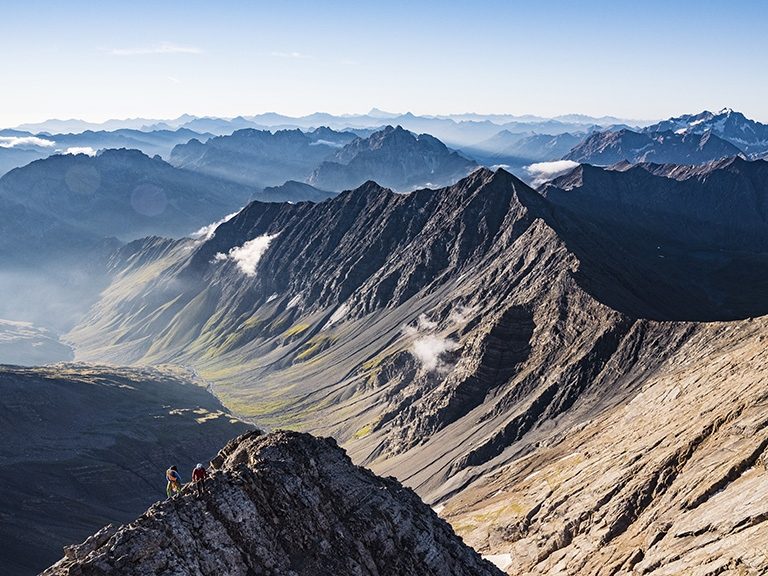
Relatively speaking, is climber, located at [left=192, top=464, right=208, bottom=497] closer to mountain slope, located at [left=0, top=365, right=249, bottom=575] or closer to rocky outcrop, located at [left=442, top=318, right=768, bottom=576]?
rocky outcrop, located at [left=442, top=318, right=768, bottom=576]

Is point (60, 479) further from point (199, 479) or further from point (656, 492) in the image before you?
point (656, 492)

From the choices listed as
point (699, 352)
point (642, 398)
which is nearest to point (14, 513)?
point (642, 398)

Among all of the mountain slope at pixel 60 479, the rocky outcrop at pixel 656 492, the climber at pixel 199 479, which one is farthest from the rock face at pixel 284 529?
the mountain slope at pixel 60 479

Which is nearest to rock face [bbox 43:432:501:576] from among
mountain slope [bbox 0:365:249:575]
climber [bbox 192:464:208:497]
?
climber [bbox 192:464:208:497]

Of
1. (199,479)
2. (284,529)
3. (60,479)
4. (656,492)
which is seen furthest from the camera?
(60,479)

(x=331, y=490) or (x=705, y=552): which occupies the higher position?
(x=331, y=490)

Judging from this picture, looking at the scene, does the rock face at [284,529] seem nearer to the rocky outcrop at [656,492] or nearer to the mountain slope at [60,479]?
the rocky outcrop at [656,492]

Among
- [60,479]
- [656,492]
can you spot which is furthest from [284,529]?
[60,479]

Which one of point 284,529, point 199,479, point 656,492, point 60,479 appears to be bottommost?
point 656,492

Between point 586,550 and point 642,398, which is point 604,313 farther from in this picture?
point 586,550
